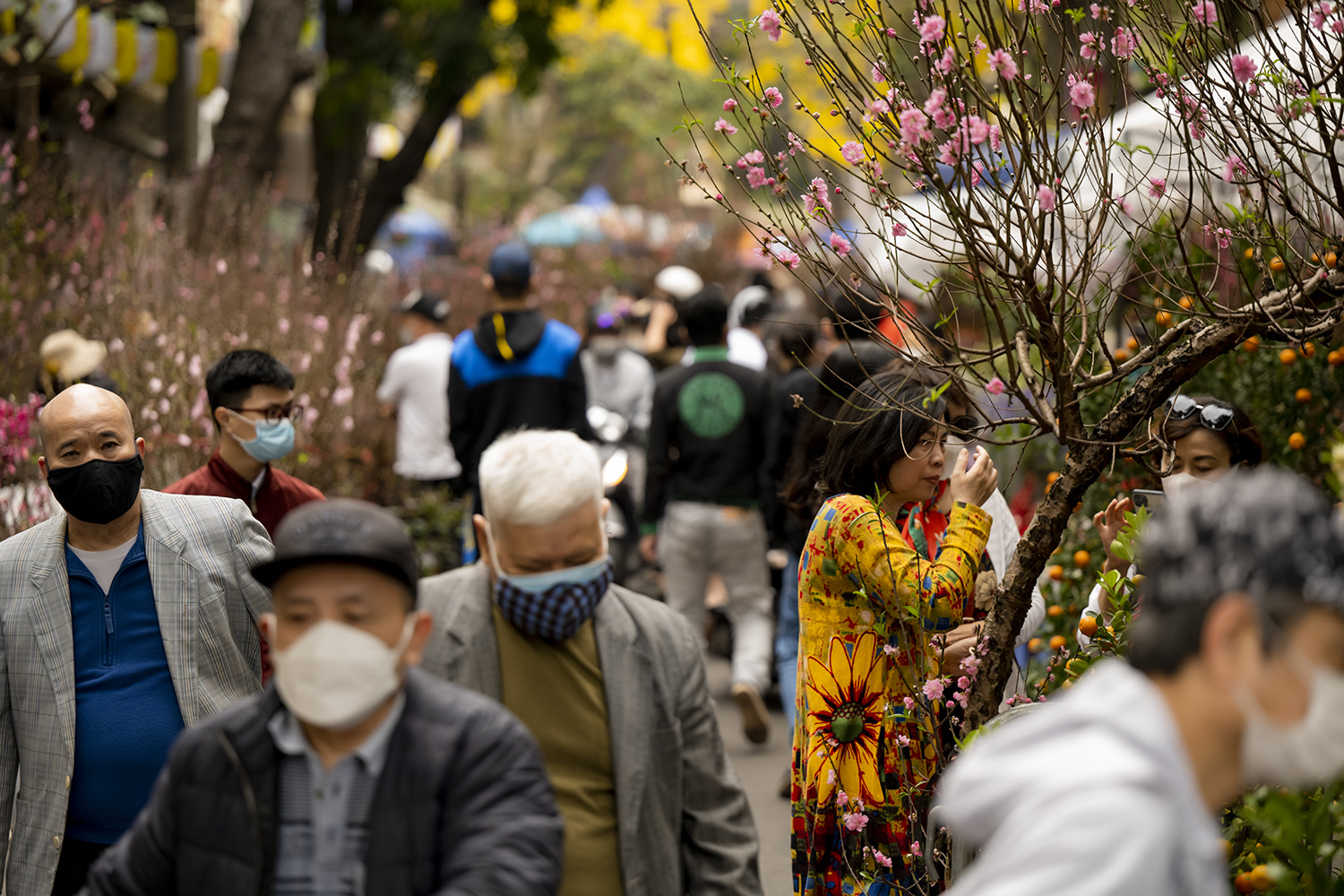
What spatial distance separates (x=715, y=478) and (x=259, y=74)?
713 centimetres

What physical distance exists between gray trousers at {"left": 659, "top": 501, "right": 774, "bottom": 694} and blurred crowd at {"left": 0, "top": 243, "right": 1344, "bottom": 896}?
5.97 feet

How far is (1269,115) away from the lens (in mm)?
4355

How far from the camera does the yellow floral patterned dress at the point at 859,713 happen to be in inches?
139

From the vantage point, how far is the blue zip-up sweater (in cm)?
332

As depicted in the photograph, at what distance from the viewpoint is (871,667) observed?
364 centimetres

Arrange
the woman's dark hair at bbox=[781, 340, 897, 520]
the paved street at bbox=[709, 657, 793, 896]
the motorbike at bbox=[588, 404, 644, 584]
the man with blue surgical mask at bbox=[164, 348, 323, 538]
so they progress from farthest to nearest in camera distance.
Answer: the motorbike at bbox=[588, 404, 644, 584] < the paved street at bbox=[709, 657, 793, 896] < the woman's dark hair at bbox=[781, 340, 897, 520] < the man with blue surgical mask at bbox=[164, 348, 323, 538]

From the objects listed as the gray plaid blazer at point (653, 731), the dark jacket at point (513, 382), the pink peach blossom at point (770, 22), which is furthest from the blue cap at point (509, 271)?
the gray plaid blazer at point (653, 731)

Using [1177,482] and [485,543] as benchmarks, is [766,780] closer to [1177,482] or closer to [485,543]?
[1177,482]

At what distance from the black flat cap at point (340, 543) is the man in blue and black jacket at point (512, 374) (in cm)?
469

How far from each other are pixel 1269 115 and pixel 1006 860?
3423 millimetres

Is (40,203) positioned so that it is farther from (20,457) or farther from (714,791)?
(714,791)

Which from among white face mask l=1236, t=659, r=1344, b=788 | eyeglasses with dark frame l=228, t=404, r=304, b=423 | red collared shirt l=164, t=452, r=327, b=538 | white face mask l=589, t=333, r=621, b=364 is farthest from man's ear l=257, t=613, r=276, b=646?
white face mask l=589, t=333, r=621, b=364

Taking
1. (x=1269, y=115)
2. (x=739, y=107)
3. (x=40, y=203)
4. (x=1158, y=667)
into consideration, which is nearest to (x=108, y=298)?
(x=40, y=203)

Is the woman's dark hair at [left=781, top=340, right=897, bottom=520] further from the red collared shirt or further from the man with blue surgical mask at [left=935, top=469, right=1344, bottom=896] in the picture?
the man with blue surgical mask at [left=935, top=469, right=1344, bottom=896]
